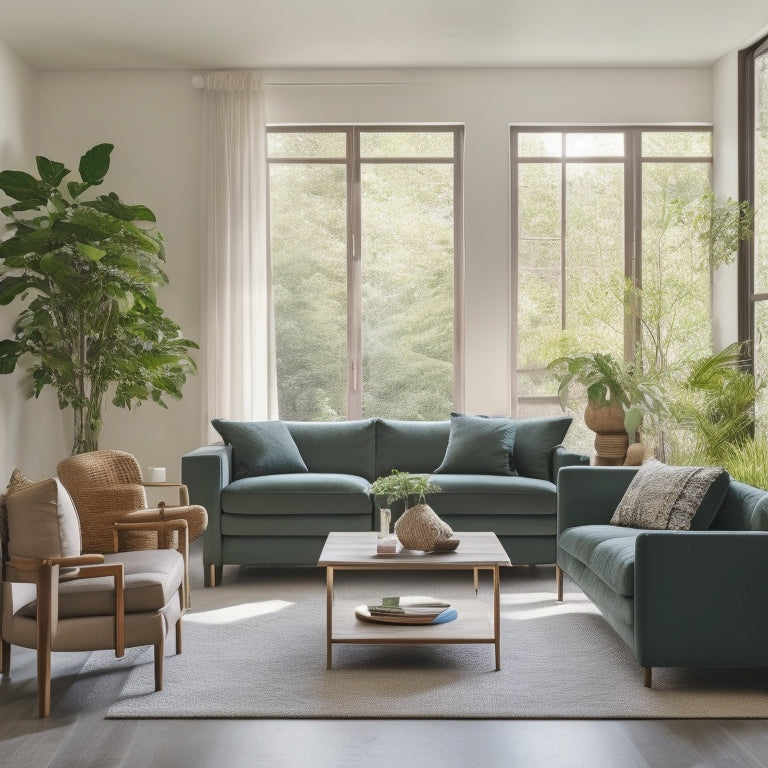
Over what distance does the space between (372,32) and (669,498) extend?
3.64m

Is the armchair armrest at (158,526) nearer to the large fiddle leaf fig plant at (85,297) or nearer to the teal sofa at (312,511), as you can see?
the teal sofa at (312,511)

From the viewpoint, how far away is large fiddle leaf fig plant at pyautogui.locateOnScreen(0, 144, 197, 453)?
5.78 m

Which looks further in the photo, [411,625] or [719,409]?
[719,409]

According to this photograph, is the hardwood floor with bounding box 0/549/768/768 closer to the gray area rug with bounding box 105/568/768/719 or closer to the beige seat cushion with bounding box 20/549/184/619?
the gray area rug with bounding box 105/568/768/719

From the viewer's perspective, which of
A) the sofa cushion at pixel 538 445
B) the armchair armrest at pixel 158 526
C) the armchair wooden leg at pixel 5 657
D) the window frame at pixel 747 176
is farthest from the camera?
the window frame at pixel 747 176

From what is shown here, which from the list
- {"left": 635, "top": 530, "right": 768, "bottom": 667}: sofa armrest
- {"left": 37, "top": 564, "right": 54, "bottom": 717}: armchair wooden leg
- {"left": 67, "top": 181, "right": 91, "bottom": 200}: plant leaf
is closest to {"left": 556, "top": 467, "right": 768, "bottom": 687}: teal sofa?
{"left": 635, "top": 530, "right": 768, "bottom": 667}: sofa armrest

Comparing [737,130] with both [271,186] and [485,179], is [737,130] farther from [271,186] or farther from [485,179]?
[271,186]

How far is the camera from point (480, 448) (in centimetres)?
590

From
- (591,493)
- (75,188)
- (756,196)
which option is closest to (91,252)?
(75,188)

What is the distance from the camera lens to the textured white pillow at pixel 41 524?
332 centimetres

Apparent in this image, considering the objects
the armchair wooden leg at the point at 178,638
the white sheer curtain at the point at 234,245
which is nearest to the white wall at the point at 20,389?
the white sheer curtain at the point at 234,245

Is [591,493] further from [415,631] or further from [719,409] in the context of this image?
[719,409]

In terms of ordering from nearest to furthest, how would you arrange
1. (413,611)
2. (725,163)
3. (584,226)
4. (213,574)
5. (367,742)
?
(367,742) → (413,611) → (213,574) → (725,163) → (584,226)

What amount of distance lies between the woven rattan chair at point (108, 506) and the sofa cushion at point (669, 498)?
1977mm
